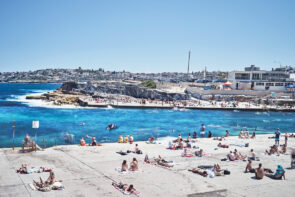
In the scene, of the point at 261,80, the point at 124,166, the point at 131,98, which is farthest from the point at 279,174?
the point at 261,80

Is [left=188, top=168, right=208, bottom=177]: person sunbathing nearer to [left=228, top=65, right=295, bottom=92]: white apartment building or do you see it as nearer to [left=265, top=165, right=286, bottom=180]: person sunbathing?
[left=265, top=165, right=286, bottom=180]: person sunbathing

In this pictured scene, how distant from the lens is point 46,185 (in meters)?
11.5

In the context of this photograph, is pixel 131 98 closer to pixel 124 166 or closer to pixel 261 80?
pixel 261 80

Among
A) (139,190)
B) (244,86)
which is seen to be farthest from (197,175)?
(244,86)

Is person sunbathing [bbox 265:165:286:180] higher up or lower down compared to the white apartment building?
lower down

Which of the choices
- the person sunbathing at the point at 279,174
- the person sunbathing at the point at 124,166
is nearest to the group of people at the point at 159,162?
the person sunbathing at the point at 124,166

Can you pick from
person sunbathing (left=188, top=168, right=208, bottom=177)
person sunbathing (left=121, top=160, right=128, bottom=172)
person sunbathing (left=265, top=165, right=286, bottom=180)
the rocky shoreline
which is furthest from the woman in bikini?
the rocky shoreline

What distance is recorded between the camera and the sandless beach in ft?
37.9

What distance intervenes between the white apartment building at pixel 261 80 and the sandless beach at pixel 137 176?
74023mm

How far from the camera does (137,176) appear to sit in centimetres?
1371

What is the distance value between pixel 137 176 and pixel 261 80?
286ft

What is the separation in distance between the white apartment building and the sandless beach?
74023 millimetres

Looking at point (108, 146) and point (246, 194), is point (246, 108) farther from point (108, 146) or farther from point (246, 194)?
point (246, 194)

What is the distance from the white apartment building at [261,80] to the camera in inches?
3442
